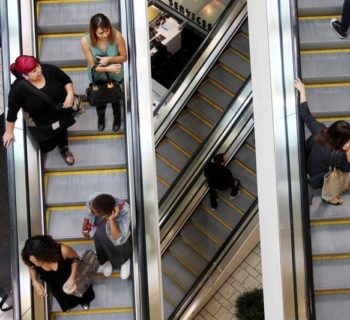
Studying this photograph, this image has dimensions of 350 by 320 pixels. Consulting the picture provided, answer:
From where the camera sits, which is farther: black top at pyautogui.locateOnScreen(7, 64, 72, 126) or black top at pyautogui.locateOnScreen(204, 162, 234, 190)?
black top at pyautogui.locateOnScreen(204, 162, 234, 190)

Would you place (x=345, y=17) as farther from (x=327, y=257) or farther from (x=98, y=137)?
(x=98, y=137)

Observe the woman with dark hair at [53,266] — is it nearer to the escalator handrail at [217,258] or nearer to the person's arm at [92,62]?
the person's arm at [92,62]

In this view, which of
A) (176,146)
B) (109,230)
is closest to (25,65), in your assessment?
(109,230)

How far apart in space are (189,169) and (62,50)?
329 centimetres

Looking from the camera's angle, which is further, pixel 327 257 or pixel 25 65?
pixel 327 257

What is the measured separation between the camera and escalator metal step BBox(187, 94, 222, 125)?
9.44 m

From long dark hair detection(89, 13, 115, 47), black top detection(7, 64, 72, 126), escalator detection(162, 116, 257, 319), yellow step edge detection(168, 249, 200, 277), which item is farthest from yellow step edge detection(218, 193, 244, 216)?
long dark hair detection(89, 13, 115, 47)

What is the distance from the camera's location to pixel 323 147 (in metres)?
4.80

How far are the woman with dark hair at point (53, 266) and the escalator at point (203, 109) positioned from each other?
4197 mm

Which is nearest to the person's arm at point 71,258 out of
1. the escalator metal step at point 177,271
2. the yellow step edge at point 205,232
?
the yellow step edge at point 205,232

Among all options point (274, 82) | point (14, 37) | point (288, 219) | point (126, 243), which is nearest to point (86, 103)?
point (14, 37)

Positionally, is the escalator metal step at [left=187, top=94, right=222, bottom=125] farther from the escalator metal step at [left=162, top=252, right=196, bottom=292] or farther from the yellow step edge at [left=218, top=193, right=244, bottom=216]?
the escalator metal step at [left=162, top=252, right=196, bottom=292]

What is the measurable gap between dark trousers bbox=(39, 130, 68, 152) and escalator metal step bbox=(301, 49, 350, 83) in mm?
2438

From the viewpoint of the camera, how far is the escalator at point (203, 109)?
9430 mm
